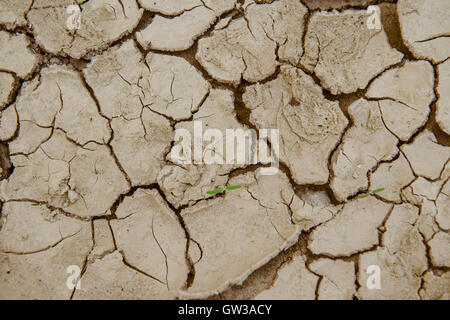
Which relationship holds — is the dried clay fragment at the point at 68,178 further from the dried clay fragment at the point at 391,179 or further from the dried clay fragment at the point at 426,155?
the dried clay fragment at the point at 426,155

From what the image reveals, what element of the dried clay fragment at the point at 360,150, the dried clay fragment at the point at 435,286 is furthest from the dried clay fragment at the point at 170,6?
the dried clay fragment at the point at 435,286

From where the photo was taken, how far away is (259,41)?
1942mm

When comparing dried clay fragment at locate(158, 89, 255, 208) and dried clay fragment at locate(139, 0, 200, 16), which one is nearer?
dried clay fragment at locate(158, 89, 255, 208)

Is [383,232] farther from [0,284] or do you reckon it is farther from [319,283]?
[0,284]

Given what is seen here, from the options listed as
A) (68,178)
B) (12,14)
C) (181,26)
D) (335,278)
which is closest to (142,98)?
(181,26)

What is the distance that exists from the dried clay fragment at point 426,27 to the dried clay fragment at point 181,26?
1.01 meters

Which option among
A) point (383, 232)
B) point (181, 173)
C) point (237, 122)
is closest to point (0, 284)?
point (181, 173)

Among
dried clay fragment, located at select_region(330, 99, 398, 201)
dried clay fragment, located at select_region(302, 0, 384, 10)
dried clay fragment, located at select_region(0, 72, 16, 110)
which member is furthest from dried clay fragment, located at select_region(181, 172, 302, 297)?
dried clay fragment, located at select_region(0, 72, 16, 110)

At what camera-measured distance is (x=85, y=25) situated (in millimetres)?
1939

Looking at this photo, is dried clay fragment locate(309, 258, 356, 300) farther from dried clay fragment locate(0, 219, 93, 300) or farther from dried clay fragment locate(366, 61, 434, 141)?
dried clay fragment locate(0, 219, 93, 300)

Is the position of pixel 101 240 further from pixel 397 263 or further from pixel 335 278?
pixel 397 263

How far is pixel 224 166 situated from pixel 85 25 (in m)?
1.16

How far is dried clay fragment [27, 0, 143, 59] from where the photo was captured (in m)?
1.93
